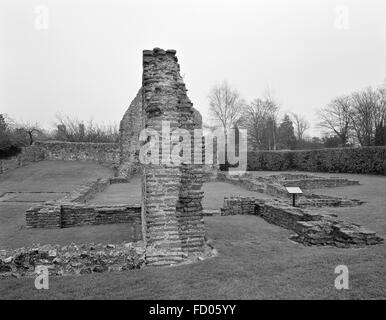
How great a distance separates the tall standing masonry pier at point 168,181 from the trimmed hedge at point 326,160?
2299 cm

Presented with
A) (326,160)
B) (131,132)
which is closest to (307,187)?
(326,160)

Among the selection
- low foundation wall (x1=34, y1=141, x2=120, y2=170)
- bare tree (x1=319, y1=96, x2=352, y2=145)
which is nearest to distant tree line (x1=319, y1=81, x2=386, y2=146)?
bare tree (x1=319, y1=96, x2=352, y2=145)

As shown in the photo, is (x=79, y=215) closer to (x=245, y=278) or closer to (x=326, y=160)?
(x=245, y=278)

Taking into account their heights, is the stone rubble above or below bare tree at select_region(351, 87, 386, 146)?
below

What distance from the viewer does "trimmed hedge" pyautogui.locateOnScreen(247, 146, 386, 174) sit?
1011 inches

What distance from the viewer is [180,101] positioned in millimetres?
6582

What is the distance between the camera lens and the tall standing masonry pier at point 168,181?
18.9 feet

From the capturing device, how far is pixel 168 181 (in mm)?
5996

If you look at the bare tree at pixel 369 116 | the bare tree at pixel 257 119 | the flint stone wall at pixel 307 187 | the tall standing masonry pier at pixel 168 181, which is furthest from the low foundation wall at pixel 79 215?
the bare tree at pixel 257 119

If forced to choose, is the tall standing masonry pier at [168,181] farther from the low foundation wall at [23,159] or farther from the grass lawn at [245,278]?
the low foundation wall at [23,159]

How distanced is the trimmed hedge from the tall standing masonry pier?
2299 centimetres

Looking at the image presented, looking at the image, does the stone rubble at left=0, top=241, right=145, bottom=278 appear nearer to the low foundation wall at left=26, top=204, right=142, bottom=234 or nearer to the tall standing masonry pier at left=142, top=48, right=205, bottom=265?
the tall standing masonry pier at left=142, top=48, right=205, bottom=265

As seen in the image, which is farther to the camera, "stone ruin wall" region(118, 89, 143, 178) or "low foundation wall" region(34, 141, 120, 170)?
"low foundation wall" region(34, 141, 120, 170)
